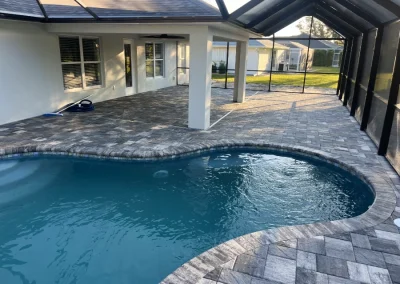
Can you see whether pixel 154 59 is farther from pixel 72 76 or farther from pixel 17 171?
pixel 17 171

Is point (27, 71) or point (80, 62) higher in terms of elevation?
point (80, 62)

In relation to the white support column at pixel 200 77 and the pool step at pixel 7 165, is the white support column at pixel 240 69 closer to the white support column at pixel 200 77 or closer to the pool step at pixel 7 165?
the white support column at pixel 200 77

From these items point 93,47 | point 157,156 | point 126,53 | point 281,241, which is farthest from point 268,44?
point 281,241

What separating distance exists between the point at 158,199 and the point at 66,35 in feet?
23.2

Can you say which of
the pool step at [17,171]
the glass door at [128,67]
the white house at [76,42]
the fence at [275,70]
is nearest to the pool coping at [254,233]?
the pool step at [17,171]

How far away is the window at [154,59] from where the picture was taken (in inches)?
571

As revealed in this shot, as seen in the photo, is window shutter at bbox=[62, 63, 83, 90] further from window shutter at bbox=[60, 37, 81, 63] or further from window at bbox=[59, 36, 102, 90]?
window shutter at bbox=[60, 37, 81, 63]

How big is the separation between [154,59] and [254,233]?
12872mm

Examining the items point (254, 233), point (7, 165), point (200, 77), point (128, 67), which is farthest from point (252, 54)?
point (254, 233)

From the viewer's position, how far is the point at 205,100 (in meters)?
7.62

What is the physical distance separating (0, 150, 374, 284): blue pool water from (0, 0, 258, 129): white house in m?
2.60

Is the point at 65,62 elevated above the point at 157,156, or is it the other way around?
the point at 65,62

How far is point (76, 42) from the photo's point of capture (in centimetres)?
→ 984

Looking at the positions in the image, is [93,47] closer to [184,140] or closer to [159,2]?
[159,2]
